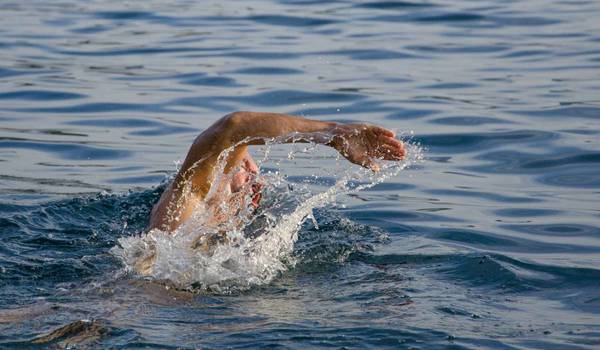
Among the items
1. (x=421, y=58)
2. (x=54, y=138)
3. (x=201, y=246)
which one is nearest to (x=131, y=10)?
(x=421, y=58)

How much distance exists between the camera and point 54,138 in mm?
10648

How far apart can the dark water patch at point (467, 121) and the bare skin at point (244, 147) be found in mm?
4009

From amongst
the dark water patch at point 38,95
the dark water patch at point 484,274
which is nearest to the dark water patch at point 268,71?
the dark water patch at point 38,95

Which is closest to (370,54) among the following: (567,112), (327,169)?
(567,112)

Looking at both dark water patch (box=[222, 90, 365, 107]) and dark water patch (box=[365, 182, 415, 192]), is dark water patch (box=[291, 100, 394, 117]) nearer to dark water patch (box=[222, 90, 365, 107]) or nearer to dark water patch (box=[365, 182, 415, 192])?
dark water patch (box=[222, 90, 365, 107])

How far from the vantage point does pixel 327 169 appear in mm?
9578

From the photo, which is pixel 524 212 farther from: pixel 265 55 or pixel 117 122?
pixel 265 55

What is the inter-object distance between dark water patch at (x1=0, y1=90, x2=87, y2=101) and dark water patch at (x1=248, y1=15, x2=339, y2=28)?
466 centimetres

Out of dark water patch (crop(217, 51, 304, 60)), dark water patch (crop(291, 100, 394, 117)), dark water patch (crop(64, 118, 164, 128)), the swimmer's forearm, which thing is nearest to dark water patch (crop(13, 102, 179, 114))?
dark water patch (crop(64, 118, 164, 128))

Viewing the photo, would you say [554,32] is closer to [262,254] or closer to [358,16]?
[358,16]

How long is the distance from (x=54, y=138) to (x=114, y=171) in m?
1.27

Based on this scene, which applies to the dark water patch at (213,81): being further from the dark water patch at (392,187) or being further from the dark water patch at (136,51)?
the dark water patch at (392,187)

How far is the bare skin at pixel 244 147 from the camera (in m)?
6.13

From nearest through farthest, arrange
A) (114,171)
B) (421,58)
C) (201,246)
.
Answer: (201,246)
(114,171)
(421,58)
